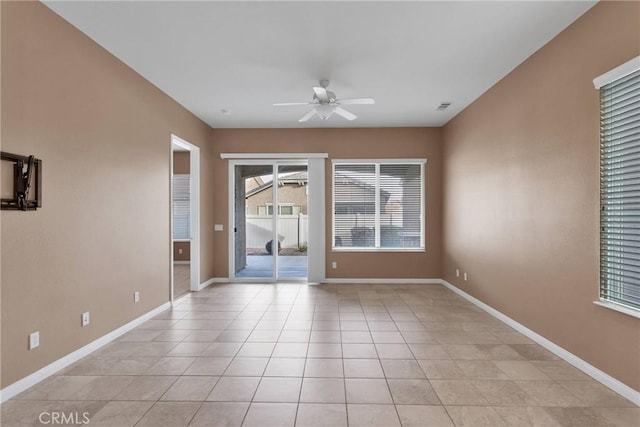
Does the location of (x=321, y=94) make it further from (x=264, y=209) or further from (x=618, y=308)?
(x=264, y=209)

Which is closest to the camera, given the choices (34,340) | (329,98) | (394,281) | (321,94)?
(34,340)

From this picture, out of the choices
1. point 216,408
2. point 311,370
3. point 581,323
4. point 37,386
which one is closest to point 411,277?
point 581,323

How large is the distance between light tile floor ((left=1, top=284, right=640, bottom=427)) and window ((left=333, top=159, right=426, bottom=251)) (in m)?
2.24

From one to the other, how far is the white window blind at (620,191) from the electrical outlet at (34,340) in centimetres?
439

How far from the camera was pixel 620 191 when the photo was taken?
233cm

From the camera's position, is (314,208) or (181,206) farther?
(181,206)

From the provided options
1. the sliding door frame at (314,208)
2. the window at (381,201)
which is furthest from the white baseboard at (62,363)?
the window at (381,201)

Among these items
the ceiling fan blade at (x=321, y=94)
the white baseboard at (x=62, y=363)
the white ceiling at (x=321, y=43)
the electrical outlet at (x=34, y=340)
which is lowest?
the white baseboard at (x=62, y=363)

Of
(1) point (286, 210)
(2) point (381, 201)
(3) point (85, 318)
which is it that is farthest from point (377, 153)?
(3) point (85, 318)

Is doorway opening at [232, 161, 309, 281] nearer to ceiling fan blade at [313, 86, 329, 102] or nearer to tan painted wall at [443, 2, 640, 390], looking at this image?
ceiling fan blade at [313, 86, 329, 102]

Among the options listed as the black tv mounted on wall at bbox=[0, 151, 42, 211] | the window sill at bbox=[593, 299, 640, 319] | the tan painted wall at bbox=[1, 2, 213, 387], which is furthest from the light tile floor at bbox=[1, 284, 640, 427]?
the black tv mounted on wall at bbox=[0, 151, 42, 211]

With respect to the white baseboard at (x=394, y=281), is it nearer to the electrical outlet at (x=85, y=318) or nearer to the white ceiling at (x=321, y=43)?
the white ceiling at (x=321, y=43)

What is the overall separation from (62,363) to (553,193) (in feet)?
15.2

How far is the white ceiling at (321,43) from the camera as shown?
2557mm
